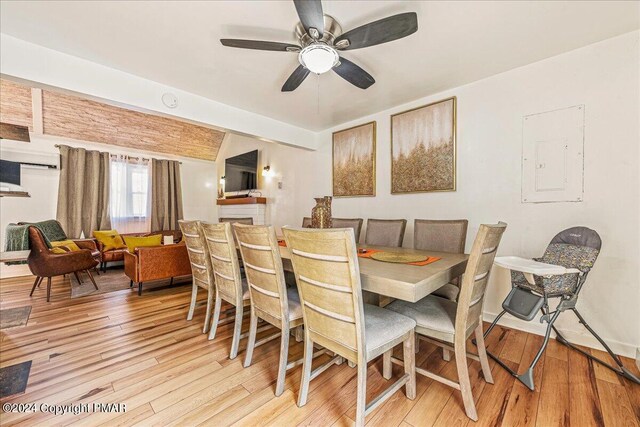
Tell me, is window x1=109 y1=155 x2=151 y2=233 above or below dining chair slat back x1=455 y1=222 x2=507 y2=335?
above

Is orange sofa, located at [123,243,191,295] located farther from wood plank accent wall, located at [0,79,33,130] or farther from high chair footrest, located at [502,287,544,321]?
high chair footrest, located at [502,287,544,321]

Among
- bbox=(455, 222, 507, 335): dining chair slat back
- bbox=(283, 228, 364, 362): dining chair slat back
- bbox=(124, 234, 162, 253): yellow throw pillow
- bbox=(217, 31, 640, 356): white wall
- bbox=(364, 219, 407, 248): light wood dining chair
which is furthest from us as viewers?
bbox=(124, 234, 162, 253): yellow throw pillow

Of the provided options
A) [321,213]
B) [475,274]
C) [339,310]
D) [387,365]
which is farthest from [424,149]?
[339,310]

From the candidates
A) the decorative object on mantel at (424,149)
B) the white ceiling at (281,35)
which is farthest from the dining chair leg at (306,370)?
the decorative object on mantel at (424,149)

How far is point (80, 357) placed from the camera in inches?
79.0

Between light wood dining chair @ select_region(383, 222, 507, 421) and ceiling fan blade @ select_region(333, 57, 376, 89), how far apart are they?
4.73ft

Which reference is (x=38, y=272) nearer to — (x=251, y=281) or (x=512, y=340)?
(x=251, y=281)

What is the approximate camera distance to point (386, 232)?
2.87 meters

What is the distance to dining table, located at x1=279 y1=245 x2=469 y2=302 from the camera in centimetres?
122

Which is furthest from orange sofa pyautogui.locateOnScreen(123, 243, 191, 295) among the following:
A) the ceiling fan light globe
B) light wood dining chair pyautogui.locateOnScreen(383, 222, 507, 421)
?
light wood dining chair pyautogui.locateOnScreen(383, 222, 507, 421)

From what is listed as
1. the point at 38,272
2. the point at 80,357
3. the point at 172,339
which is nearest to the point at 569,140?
the point at 172,339

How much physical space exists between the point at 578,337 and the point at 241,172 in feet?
18.6

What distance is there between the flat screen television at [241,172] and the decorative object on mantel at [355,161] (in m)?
2.20

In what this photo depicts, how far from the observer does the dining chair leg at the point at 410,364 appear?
1.50 metres
